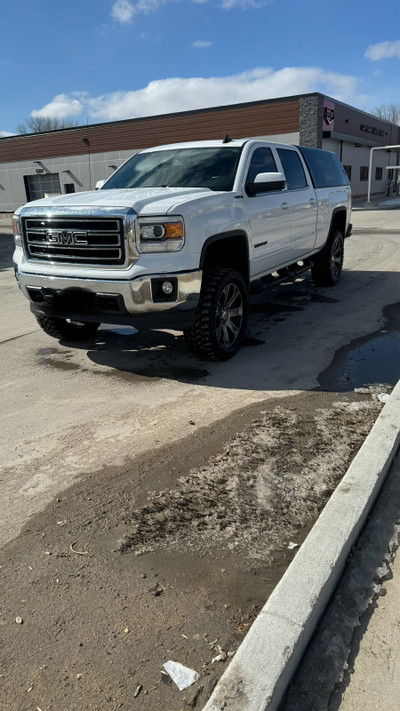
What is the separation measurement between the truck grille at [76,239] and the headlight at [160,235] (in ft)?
0.58

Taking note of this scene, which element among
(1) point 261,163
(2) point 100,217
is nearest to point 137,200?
(2) point 100,217

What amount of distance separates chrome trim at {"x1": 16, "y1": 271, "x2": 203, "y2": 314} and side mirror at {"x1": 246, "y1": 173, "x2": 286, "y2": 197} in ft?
4.41

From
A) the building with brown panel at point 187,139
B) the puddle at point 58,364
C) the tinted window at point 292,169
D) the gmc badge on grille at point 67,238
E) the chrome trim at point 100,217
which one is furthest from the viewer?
the building with brown panel at point 187,139

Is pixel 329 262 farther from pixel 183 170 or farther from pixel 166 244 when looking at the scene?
pixel 166 244

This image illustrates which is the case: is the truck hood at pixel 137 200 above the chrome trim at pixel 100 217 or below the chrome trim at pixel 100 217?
above

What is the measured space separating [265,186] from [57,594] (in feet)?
14.3

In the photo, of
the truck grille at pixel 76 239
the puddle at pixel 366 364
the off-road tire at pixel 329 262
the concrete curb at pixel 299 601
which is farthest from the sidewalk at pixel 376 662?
the off-road tire at pixel 329 262

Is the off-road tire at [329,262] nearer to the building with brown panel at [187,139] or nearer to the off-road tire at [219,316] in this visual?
the off-road tire at [219,316]

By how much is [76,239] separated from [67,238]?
4.1 inches

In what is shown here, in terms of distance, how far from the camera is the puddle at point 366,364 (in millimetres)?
4630

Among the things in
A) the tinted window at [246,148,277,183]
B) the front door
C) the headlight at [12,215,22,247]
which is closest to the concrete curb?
the front door

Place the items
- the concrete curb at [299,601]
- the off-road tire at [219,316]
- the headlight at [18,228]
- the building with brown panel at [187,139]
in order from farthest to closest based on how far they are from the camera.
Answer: the building with brown panel at [187,139], the headlight at [18,228], the off-road tire at [219,316], the concrete curb at [299,601]

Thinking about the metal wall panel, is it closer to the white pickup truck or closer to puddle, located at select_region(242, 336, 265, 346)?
the white pickup truck

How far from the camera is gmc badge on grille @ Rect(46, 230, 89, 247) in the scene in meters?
4.51
